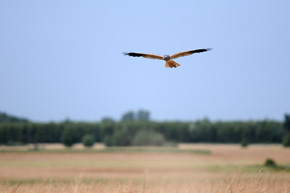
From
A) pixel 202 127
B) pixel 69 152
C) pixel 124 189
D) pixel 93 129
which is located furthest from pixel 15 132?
pixel 124 189

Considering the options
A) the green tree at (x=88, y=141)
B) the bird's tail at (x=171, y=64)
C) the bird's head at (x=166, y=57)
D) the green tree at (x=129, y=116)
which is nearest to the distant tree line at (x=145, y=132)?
the green tree at (x=88, y=141)

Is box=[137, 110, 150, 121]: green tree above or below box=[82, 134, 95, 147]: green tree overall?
above

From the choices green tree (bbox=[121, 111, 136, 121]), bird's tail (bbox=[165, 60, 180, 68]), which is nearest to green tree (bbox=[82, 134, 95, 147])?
green tree (bbox=[121, 111, 136, 121])

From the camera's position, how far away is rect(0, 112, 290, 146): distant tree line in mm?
97812

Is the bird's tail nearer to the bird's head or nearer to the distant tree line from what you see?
the bird's head

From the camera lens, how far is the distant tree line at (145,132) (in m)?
97.8

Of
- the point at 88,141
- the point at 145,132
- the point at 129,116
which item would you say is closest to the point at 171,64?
the point at 145,132

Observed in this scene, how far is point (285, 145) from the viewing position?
83.4m

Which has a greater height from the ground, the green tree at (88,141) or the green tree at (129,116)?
the green tree at (129,116)

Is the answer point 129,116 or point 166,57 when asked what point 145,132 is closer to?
point 129,116

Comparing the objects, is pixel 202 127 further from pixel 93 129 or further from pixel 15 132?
pixel 15 132

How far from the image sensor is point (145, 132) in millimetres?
102250

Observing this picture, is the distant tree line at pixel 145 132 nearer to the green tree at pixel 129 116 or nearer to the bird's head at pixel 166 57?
the green tree at pixel 129 116

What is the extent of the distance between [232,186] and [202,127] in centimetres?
10256
